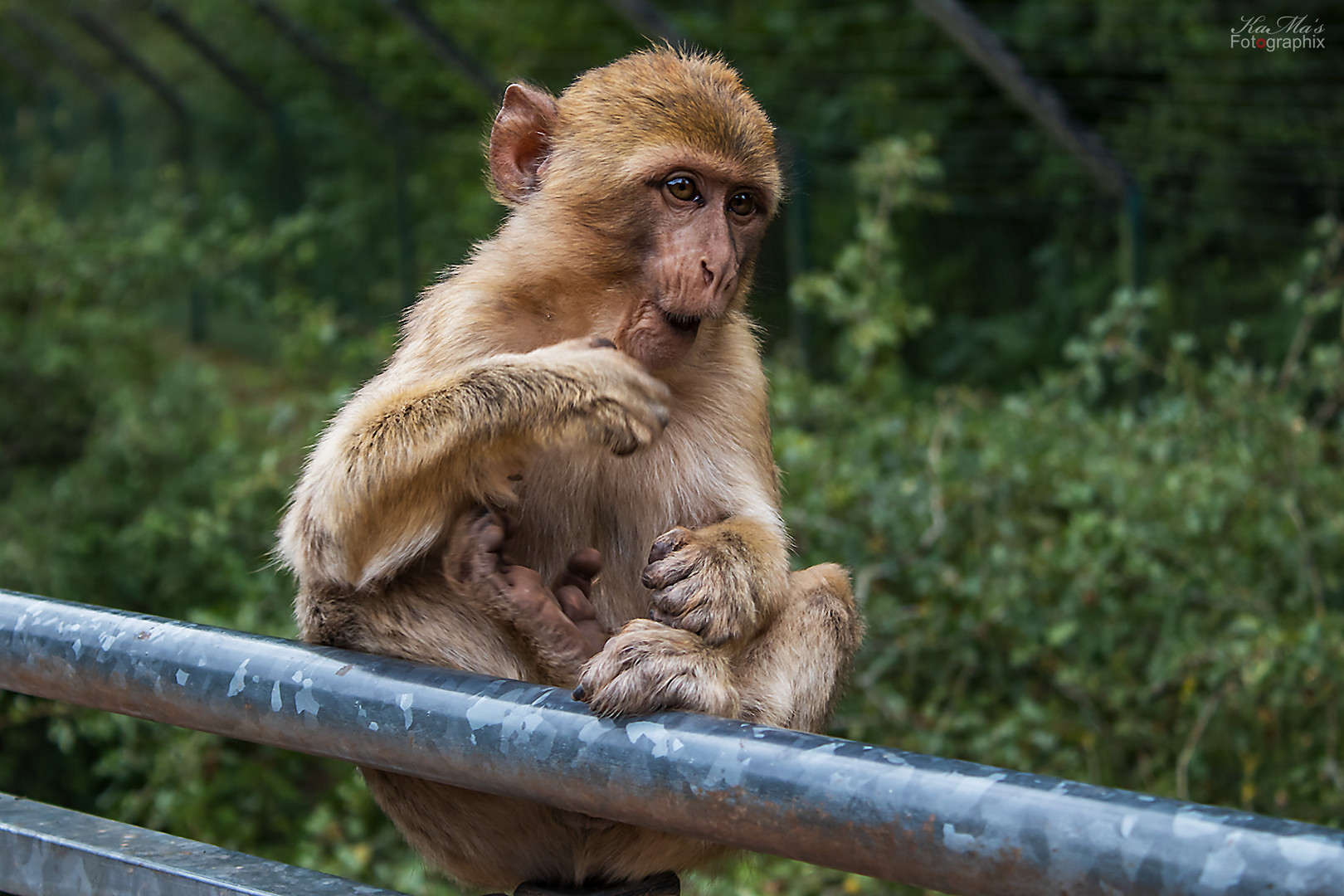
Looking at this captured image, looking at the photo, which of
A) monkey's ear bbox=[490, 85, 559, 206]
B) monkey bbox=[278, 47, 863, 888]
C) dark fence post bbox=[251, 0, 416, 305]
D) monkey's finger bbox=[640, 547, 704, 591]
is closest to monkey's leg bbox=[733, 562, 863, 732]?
monkey bbox=[278, 47, 863, 888]

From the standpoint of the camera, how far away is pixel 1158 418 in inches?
191

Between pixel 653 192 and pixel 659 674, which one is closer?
pixel 659 674

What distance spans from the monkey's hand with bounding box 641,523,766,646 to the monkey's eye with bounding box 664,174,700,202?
22.6 inches

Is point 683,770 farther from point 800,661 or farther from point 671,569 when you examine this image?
point 800,661

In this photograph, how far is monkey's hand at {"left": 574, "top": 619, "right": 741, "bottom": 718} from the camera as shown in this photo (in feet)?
5.25

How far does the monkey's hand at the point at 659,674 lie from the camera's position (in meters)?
1.60

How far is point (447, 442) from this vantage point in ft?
6.59

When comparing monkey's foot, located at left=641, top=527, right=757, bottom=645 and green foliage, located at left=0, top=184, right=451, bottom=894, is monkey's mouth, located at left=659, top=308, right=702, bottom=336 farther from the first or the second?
green foliage, located at left=0, top=184, right=451, bottom=894

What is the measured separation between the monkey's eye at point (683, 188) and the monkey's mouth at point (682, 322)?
0.78 ft

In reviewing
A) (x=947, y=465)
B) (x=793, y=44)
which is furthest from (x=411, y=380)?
(x=793, y=44)

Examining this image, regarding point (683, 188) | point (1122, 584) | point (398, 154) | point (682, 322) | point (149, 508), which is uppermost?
point (398, 154)

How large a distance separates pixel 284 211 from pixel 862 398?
6.42m

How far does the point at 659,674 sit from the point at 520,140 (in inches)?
48.0

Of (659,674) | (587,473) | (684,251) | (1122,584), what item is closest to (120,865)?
(659,674)
